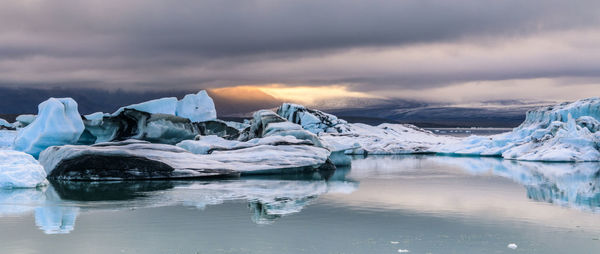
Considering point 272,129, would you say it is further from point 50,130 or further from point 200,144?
A: point 50,130

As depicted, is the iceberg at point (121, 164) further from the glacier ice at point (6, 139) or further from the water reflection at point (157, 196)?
the glacier ice at point (6, 139)

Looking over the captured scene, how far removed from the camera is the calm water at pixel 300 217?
8.91 metres

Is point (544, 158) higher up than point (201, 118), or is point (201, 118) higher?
point (201, 118)

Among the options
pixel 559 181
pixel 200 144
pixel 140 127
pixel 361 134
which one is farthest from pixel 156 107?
pixel 361 134

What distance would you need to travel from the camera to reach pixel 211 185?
704 inches

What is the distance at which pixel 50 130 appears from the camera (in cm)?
2377

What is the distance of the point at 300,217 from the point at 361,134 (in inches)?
1468

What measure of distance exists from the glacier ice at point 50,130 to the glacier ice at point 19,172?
664cm

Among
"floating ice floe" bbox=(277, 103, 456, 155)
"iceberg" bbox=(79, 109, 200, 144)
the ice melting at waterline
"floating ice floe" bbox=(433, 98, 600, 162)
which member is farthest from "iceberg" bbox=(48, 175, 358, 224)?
"floating ice floe" bbox=(277, 103, 456, 155)

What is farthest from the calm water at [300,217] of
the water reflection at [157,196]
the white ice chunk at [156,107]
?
the white ice chunk at [156,107]

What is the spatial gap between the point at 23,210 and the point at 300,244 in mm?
6728

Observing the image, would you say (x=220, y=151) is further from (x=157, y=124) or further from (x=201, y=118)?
(x=201, y=118)

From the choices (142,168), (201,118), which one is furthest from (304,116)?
(142,168)

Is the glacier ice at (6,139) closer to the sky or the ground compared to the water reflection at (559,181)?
closer to the sky
